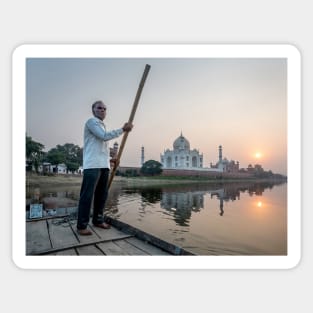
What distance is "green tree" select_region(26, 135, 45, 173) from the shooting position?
1800 millimetres

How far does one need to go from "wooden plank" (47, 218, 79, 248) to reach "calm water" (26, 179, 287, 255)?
0.53 metres

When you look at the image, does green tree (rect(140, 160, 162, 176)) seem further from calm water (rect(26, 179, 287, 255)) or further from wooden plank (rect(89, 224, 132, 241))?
wooden plank (rect(89, 224, 132, 241))

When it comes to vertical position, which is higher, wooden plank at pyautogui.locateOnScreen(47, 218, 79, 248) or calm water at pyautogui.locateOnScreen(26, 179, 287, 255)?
wooden plank at pyautogui.locateOnScreen(47, 218, 79, 248)

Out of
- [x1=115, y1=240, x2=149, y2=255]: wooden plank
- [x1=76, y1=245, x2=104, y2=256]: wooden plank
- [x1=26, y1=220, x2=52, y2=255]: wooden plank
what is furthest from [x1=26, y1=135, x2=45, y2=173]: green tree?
[x1=115, y1=240, x2=149, y2=255]: wooden plank

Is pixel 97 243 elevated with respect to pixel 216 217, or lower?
elevated

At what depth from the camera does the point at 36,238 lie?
5.11 ft

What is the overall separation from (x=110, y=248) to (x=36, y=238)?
53cm

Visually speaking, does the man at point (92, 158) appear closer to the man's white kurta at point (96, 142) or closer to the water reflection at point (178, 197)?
the man's white kurta at point (96, 142)

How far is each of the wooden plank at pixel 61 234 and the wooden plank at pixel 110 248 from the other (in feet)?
0.52

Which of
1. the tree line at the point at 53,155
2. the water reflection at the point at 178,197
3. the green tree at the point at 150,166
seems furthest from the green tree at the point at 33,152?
the water reflection at the point at 178,197

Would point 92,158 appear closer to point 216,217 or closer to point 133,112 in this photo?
point 133,112

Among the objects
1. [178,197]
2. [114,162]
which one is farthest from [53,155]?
[178,197]
